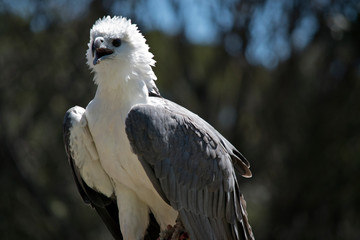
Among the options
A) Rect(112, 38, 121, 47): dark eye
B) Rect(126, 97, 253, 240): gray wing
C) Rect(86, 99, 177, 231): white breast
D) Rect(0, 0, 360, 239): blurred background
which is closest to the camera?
Rect(126, 97, 253, 240): gray wing

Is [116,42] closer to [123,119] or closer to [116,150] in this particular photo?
[123,119]

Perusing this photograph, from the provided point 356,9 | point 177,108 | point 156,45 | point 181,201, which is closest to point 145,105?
point 177,108

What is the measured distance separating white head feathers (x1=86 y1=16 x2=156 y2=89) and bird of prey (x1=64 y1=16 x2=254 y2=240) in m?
0.01

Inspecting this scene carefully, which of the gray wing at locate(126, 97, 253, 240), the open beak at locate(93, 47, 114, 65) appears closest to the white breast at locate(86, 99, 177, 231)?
the gray wing at locate(126, 97, 253, 240)

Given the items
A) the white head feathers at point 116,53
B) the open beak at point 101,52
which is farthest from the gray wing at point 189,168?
the open beak at point 101,52

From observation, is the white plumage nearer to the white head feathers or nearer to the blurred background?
the white head feathers

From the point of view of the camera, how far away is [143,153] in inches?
245

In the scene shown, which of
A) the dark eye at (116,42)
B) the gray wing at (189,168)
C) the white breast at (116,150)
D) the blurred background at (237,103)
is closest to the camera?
the gray wing at (189,168)

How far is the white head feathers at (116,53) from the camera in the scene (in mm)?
6516

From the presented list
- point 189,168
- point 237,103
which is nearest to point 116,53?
point 189,168

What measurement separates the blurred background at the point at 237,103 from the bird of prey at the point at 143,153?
26.4ft

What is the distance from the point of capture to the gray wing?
6.23 m

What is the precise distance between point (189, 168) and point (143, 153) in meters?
0.54

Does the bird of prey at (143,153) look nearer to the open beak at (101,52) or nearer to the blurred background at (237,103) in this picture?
the open beak at (101,52)
